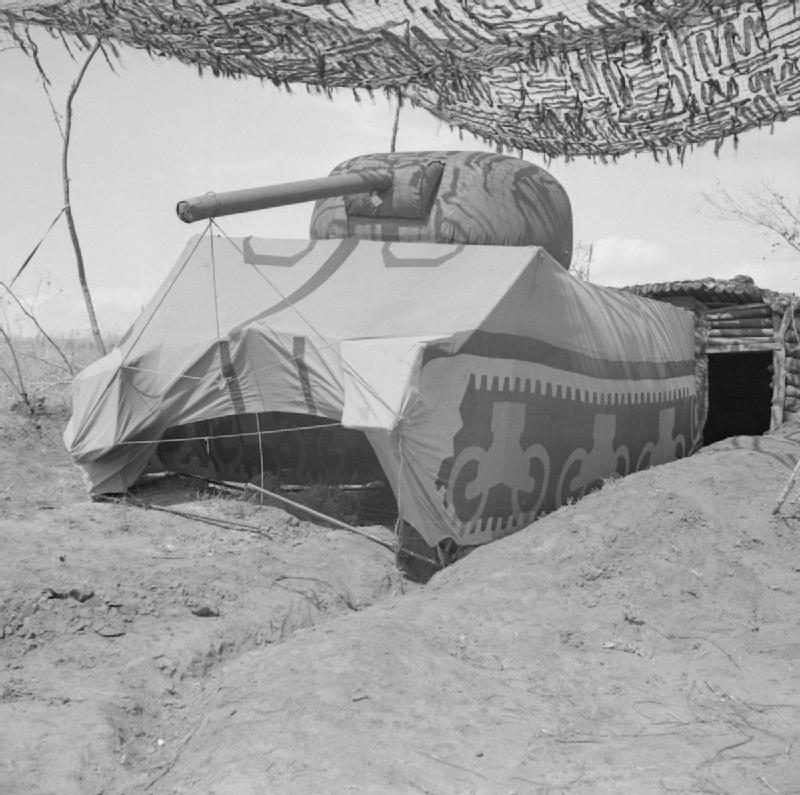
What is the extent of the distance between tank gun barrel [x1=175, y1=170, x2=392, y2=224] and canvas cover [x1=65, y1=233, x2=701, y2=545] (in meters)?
0.65

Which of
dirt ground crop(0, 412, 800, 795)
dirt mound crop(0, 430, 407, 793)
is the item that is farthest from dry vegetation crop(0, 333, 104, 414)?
dirt ground crop(0, 412, 800, 795)

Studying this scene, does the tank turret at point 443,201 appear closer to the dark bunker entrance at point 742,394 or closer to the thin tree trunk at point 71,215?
the thin tree trunk at point 71,215

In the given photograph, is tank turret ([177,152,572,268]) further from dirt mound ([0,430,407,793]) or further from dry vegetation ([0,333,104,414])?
dry vegetation ([0,333,104,414])

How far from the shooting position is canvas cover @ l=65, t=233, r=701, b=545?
24.7ft

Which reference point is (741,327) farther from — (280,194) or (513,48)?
(280,194)

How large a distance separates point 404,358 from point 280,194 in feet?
7.39

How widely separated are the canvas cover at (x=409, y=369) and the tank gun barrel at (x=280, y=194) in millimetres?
649

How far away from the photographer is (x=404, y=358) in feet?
24.1

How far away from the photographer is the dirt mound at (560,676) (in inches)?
158

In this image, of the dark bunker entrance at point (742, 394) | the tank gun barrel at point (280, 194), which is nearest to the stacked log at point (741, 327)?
the dark bunker entrance at point (742, 394)

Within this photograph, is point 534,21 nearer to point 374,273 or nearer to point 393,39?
point 393,39

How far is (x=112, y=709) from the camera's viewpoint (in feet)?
15.9

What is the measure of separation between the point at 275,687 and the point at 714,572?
3460 mm

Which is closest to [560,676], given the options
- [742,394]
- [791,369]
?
[791,369]
